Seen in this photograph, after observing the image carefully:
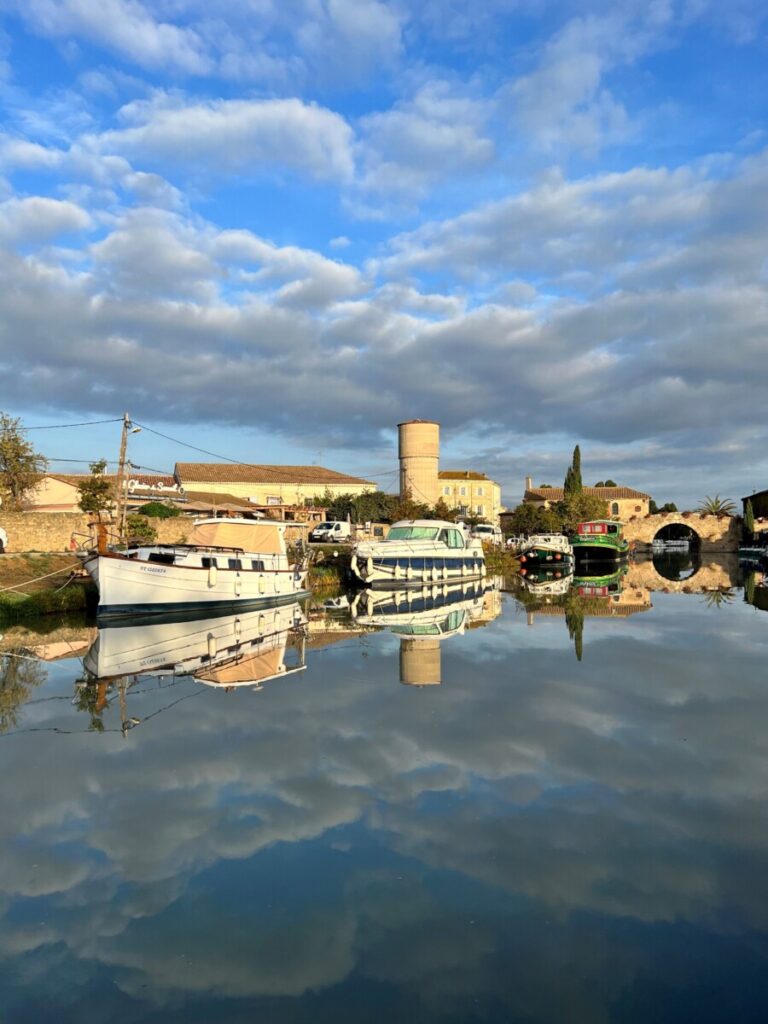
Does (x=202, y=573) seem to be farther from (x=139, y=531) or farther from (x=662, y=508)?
(x=662, y=508)

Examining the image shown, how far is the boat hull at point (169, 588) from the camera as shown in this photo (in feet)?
71.2

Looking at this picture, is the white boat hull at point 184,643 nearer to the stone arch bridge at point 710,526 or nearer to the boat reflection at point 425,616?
the boat reflection at point 425,616

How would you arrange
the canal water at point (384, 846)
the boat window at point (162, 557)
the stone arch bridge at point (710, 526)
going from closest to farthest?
the canal water at point (384, 846)
the boat window at point (162, 557)
the stone arch bridge at point (710, 526)

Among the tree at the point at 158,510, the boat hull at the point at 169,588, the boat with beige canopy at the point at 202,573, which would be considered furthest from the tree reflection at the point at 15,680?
the tree at the point at 158,510

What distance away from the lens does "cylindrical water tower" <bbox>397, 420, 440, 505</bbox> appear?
227ft

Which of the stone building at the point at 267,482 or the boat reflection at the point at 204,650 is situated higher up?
the stone building at the point at 267,482

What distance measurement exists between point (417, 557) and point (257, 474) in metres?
39.2

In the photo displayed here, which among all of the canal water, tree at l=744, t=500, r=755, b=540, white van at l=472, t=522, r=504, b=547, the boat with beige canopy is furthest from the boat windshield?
tree at l=744, t=500, r=755, b=540

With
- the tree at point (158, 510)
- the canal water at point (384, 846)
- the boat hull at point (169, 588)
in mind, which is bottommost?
the canal water at point (384, 846)

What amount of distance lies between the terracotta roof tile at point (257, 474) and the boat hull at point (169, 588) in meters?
43.7

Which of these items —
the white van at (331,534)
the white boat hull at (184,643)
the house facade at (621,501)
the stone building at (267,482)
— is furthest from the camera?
the house facade at (621,501)

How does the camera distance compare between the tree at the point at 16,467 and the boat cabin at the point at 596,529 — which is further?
the boat cabin at the point at 596,529

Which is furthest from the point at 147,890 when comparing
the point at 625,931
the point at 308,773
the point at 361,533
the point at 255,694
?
the point at 361,533

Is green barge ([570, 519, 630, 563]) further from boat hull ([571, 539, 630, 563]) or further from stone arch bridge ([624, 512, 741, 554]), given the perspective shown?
stone arch bridge ([624, 512, 741, 554])
